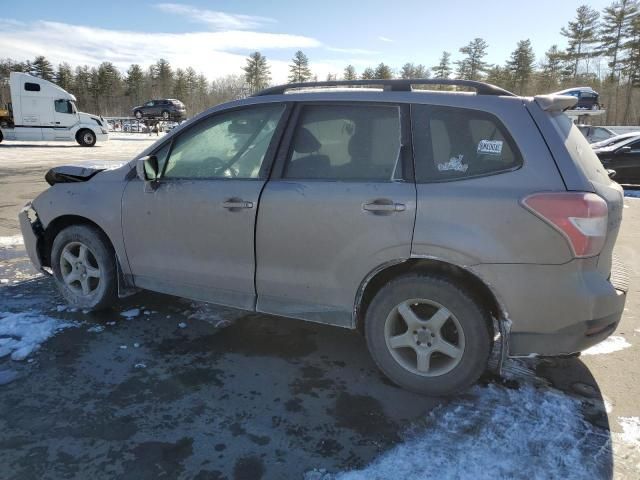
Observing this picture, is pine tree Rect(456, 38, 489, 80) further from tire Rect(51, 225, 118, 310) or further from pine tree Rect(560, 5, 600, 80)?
tire Rect(51, 225, 118, 310)

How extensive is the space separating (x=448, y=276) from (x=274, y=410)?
4.18ft

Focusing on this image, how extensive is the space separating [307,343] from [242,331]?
55 centimetres

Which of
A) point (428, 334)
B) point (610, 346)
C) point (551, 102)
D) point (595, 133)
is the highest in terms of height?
point (551, 102)

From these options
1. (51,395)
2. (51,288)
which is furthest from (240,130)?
(51,288)

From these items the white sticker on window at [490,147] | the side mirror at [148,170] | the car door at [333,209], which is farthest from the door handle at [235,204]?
the white sticker on window at [490,147]

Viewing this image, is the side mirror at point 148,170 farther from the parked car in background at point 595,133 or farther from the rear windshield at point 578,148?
the parked car in background at point 595,133

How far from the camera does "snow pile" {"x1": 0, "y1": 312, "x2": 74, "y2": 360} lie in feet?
10.8

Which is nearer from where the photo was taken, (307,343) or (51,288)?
(307,343)

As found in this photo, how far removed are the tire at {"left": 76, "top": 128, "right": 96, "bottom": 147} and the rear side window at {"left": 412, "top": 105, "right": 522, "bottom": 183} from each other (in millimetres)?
27275

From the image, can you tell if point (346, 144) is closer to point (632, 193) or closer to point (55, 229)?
point (55, 229)

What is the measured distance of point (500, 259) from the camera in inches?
99.7

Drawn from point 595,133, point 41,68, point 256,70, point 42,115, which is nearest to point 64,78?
point 41,68

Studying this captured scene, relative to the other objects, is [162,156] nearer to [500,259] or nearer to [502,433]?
[500,259]

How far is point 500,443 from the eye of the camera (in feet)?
7.88
